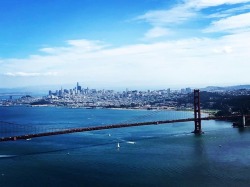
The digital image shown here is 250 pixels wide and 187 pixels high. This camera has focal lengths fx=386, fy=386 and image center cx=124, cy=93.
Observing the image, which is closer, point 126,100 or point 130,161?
point 130,161

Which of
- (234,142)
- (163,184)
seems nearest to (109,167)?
(163,184)

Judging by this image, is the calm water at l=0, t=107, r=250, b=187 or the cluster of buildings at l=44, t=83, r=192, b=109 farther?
the cluster of buildings at l=44, t=83, r=192, b=109

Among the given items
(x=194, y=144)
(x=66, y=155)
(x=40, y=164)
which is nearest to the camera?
(x=40, y=164)

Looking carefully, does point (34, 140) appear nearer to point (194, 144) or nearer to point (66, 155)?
point (66, 155)

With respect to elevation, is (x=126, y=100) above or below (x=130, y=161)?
above

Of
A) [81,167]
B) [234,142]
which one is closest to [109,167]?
[81,167]

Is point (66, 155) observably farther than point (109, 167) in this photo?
Yes

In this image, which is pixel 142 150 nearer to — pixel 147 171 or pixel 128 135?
pixel 147 171

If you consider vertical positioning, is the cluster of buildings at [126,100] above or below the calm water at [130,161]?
above

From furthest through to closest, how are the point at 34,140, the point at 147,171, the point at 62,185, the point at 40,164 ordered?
the point at 34,140, the point at 40,164, the point at 147,171, the point at 62,185

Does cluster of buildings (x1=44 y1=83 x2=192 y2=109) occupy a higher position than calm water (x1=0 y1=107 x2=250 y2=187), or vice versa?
cluster of buildings (x1=44 y1=83 x2=192 y2=109)

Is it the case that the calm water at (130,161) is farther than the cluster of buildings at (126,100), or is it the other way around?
the cluster of buildings at (126,100)
